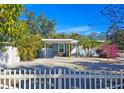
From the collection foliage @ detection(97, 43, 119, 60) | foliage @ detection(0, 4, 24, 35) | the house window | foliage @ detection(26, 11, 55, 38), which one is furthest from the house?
foliage @ detection(0, 4, 24, 35)

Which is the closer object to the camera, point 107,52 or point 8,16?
point 8,16

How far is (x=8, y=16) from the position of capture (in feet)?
22.9

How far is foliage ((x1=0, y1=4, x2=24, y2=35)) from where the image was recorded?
679cm

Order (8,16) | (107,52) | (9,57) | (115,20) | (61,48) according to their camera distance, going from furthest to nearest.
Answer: (61,48)
(107,52)
(9,57)
(115,20)
(8,16)

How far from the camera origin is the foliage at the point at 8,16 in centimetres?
679

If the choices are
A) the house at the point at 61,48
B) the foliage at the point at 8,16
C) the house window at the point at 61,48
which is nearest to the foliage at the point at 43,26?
the house at the point at 61,48

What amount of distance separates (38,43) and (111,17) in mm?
18630

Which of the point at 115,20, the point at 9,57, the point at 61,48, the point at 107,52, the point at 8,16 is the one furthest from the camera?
the point at 61,48

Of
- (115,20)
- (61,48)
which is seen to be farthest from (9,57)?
(115,20)

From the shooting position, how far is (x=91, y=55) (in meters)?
34.8

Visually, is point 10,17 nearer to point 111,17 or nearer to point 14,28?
point 14,28

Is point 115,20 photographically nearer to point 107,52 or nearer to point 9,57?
point 9,57

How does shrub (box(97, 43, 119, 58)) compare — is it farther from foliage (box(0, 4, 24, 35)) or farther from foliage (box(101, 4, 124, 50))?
foliage (box(0, 4, 24, 35))

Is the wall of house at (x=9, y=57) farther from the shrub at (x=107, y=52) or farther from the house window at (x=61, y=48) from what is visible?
the house window at (x=61, y=48)
